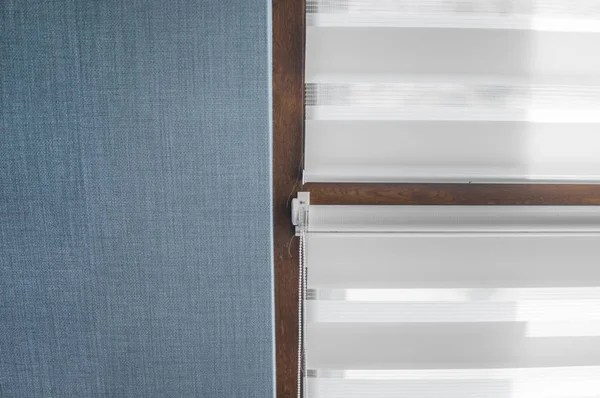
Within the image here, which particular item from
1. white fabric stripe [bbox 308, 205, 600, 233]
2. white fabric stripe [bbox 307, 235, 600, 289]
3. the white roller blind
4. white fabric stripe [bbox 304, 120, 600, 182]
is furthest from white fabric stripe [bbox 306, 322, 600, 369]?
white fabric stripe [bbox 304, 120, 600, 182]

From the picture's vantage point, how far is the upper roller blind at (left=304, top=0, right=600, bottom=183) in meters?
1.06

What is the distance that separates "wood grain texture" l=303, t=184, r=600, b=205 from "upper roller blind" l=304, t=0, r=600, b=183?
2 cm

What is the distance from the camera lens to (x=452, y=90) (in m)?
1.09

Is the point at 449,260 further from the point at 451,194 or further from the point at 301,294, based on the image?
the point at 301,294

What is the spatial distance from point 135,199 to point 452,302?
0.83 meters

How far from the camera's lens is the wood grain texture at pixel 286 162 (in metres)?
1.05

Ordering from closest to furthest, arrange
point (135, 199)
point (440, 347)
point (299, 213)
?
point (135, 199) → point (299, 213) → point (440, 347)

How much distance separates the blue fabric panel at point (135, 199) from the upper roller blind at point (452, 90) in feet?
0.68

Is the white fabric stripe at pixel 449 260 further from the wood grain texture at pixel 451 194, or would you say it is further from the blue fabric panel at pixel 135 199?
the blue fabric panel at pixel 135 199

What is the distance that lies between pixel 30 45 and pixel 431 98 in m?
0.90

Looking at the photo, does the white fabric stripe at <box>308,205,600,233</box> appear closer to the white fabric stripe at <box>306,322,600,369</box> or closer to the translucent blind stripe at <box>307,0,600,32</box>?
the white fabric stripe at <box>306,322,600,369</box>

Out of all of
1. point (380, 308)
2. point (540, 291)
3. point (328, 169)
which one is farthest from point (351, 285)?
point (540, 291)

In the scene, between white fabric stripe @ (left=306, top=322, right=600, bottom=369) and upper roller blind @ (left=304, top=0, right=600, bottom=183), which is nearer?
upper roller blind @ (left=304, top=0, right=600, bottom=183)

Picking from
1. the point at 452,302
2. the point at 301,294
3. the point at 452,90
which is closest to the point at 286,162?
the point at 301,294
